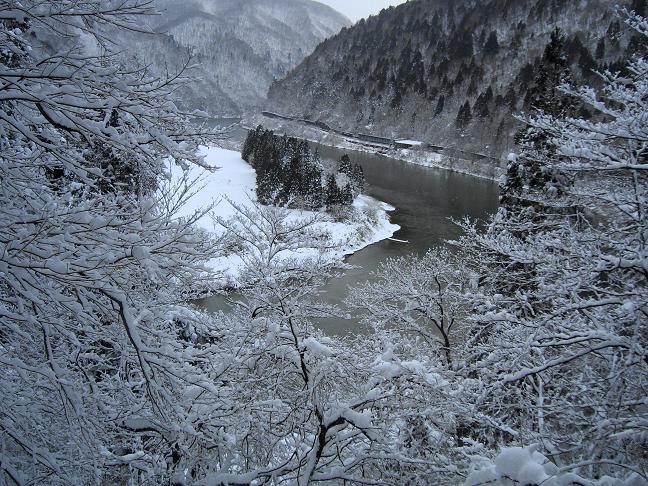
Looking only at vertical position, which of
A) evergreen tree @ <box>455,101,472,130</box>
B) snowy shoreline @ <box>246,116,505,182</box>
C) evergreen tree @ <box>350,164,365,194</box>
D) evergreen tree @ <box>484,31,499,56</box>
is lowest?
evergreen tree @ <box>350,164,365,194</box>

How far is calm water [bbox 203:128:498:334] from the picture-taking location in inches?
943

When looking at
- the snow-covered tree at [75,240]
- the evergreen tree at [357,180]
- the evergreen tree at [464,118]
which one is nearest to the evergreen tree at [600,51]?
the evergreen tree at [464,118]

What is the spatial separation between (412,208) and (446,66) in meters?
110

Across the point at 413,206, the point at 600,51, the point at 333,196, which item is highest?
the point at 600,51

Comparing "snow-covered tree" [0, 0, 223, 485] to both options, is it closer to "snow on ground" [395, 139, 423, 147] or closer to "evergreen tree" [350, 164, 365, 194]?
"evergreen tree" [350, 164, 365, 194]

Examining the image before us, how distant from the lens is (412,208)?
45.2 metres

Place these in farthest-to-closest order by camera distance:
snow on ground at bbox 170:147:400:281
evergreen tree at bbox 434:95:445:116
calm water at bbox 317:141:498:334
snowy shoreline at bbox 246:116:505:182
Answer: evergreen tree at bbox 434:95:445:116
snowy shoreline at bbox 246:116:505:182
snow on ground at bbox 170:147:400:281
calm water at bbox 317:141:498:334

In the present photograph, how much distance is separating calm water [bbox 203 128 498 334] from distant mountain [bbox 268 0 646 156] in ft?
92.8

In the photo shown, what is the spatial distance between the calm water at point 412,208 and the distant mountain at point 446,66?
1113 inches

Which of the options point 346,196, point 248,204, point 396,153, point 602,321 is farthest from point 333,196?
point 396,153

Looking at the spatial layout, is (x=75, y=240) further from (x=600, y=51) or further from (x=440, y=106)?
(x=600, y=51)

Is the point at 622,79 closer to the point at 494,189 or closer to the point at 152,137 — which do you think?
the point at 152,137

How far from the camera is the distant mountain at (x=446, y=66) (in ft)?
334

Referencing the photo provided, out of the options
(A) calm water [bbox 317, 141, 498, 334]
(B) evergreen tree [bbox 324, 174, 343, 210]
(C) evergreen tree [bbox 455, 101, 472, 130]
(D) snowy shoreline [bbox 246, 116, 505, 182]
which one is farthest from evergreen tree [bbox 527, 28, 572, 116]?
Answer: (C) evergreen tree [bbox 455, 101, 472, 130]
